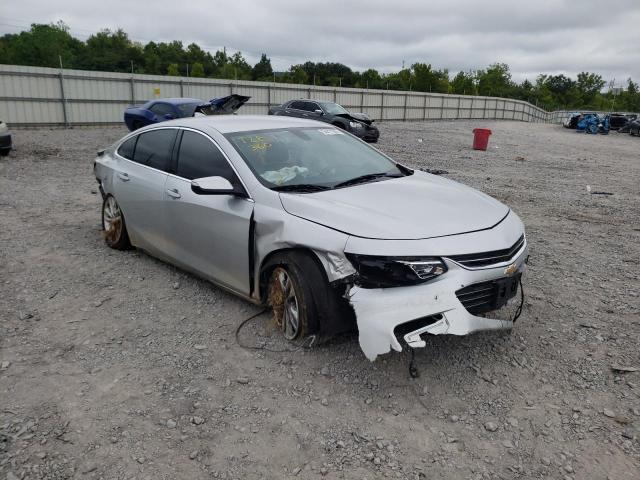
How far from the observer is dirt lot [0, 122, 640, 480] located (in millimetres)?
2568

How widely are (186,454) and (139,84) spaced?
77.8 ft

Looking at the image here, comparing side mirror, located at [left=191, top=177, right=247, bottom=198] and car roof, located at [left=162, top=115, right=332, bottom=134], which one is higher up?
car roof, located at [left=162, top=115, right=332, bottom=134]

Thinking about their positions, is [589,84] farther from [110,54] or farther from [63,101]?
[63,101]

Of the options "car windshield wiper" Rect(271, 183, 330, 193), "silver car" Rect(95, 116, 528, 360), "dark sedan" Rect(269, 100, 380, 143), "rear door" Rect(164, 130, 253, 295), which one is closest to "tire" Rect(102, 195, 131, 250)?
"silver car" Rect(95, 116, 528, 360)

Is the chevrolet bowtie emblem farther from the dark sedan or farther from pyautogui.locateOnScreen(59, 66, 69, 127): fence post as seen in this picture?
pyautogui.locateOnScreen(59, 66, 69, 127): fence post

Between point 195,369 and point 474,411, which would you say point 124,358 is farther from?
point 474,411

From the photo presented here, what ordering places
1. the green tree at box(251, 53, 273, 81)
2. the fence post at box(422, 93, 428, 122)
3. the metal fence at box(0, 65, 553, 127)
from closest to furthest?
1. the metal fence at box(0, 65, 553, 127)
2. the fence post at box(422, 93, 428, 122)
3. the green tree at box(251, 53, 273, 81)

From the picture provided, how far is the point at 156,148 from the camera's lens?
487cm

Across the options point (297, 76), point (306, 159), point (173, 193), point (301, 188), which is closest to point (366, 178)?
point (306, 159)

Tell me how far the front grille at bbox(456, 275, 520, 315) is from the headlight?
0.70 feet

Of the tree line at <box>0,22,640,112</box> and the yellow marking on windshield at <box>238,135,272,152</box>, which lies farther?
the tree line at <box>0,22,640,112</box>

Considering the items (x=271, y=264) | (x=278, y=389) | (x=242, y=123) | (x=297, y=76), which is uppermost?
(x=297, y=76)

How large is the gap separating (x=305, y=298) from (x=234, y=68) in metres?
71.6

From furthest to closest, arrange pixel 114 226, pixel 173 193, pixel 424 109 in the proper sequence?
pixel 424 109 < pixel 114 226 < pixel 173 193
